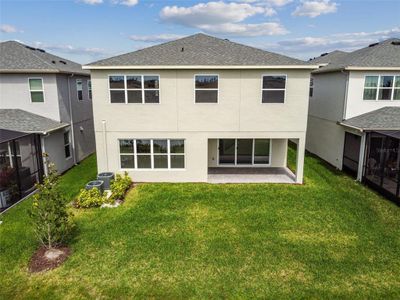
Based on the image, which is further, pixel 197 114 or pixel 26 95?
pixel 26 95

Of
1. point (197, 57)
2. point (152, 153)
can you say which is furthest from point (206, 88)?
point (152, 153)

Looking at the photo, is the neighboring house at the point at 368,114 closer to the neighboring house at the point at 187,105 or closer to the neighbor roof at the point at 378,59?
the neighbor roof at the point at 378,59

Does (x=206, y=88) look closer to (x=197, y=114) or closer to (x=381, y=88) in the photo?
(x=197, y=114)

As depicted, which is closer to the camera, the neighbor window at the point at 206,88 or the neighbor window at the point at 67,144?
the neighbor window at the point at 206,88

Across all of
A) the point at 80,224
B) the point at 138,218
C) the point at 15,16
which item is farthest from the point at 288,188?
the point at 15,16

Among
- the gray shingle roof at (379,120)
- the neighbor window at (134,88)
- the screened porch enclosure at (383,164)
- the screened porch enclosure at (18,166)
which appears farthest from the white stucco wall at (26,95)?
the screened porch enclosure at (383,164)

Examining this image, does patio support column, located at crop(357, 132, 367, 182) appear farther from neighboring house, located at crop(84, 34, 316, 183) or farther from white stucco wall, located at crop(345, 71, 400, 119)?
neighboring house, located at crop(84, 34, 316, 183)
